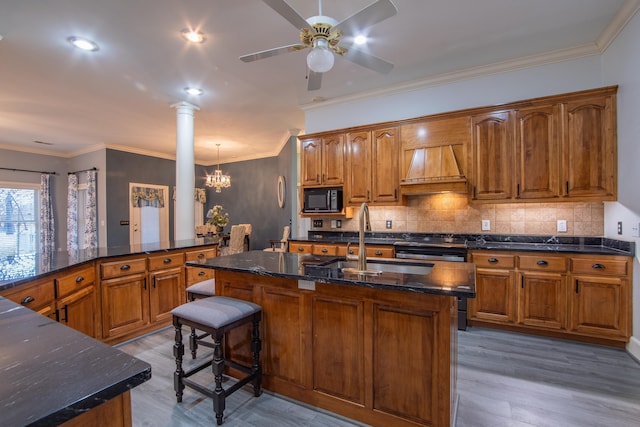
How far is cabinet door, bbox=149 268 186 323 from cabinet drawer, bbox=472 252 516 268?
10.5 feet

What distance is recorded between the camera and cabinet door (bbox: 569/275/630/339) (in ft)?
8.82

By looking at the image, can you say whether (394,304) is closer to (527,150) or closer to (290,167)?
(527,150)

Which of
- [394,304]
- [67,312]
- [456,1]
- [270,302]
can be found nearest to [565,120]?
[456,1]

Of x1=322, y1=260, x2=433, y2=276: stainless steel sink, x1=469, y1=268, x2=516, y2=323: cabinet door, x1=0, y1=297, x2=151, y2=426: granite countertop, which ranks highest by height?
x1=0, y1=297, x2=151, y2=426: granite countertop

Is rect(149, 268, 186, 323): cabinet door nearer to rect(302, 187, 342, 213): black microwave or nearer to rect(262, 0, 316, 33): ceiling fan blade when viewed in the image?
rect(302, 187, 342, 213): black microwave

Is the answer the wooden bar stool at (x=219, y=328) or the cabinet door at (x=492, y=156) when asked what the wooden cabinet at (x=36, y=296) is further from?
the cabinet door at (x=492, y=156)

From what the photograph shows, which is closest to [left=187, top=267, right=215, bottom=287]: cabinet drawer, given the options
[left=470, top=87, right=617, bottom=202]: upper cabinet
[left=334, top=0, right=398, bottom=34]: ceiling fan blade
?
[left=334, top=0, right=398, bottom=34]: ceiling fan blade

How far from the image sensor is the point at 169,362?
256 cm

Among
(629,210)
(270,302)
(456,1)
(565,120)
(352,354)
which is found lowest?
(352,354)

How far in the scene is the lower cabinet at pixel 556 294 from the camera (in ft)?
8.90

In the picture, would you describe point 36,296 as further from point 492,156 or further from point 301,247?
point 492,156

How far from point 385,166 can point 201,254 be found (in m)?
2.52

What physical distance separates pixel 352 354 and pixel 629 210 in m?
2.81

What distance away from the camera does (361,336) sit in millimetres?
1748
